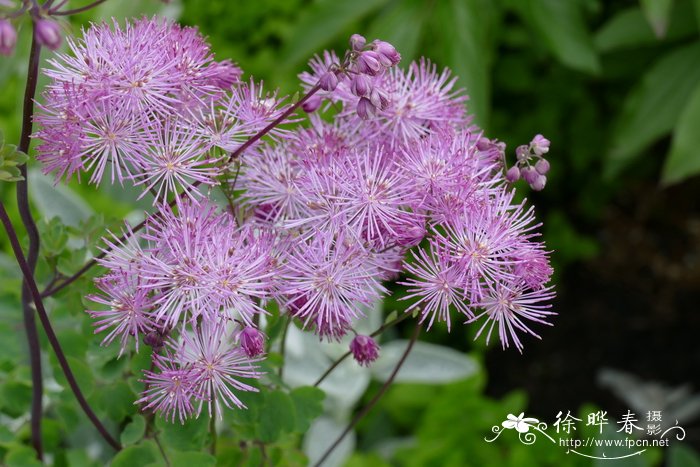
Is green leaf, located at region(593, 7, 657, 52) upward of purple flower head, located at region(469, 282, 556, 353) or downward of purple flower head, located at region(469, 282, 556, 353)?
upward

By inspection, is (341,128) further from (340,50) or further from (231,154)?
(340,50)

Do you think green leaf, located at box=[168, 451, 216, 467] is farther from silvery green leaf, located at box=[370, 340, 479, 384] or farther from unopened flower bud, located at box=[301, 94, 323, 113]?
silvery green leaf, located at box=[370, 340, 479, 384]

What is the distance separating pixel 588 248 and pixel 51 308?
4.54 feet

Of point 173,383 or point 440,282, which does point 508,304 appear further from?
point 173,383

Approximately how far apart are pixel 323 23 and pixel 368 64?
3.19 ft

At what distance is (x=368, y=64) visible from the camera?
53 cm

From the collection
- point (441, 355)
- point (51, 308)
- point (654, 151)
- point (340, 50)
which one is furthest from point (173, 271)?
point (654, 151)

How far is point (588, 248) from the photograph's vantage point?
1889 mm

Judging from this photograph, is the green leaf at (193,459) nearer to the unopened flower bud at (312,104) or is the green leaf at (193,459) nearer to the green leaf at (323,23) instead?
the unopened flower bud at (312,104)

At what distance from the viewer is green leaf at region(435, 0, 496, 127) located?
1343 mm

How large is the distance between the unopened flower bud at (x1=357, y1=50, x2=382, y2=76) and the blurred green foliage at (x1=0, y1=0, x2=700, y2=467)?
221mm

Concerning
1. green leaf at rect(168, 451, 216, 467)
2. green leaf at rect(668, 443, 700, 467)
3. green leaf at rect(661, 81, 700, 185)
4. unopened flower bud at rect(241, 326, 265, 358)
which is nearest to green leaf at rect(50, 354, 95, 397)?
green leaf at rect(168, 451, 216, 467)

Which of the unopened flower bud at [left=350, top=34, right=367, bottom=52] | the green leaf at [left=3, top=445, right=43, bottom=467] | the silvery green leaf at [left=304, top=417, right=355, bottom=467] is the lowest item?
the green leaf at [left=3, top=445, right=43, bottom=467]

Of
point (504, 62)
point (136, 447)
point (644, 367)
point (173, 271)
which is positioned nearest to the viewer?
point (173, 271)
